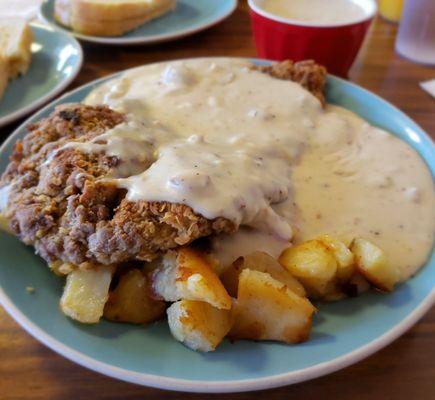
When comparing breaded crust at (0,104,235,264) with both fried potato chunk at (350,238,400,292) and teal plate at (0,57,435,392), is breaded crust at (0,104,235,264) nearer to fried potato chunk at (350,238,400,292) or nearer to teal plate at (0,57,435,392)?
teal plate at (0,57,435,392)

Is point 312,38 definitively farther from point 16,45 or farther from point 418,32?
point 16,45

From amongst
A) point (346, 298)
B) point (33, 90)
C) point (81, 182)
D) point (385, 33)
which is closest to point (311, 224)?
point (346, 298)

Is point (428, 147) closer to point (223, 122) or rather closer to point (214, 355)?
point (223, 122)

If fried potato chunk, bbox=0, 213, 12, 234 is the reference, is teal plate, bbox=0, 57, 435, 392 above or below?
below

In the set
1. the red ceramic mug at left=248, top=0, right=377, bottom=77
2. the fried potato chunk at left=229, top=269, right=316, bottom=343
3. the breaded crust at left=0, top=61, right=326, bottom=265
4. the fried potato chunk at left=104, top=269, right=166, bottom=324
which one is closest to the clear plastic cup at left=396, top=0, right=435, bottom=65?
the red ceramic mug at left=248, top=0, right=377, bottom=77

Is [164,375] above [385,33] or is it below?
above

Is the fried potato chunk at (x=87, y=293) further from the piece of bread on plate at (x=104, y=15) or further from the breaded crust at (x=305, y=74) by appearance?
the piece of bread on plate at (x=104, y=15)
